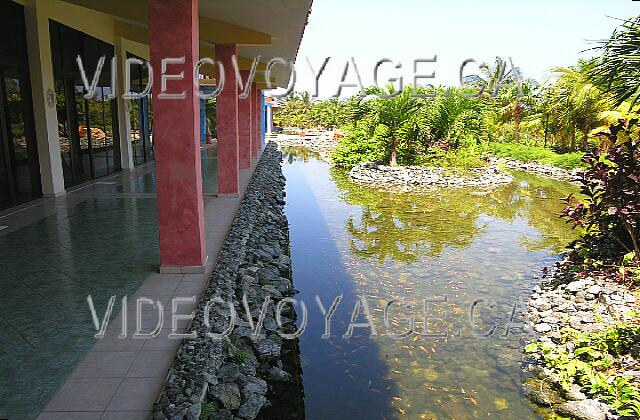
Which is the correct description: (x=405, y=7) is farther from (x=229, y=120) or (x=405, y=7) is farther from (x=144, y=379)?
(x=144, y=379)

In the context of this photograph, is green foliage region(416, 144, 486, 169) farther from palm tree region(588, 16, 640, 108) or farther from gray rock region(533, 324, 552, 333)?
palm tree region(588, 16, 640, 108)

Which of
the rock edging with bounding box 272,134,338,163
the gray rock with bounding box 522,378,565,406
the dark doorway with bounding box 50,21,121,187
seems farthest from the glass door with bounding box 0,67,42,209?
the rock edging with bounding box 272,134,338,163

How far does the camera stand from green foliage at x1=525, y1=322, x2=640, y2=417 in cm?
498

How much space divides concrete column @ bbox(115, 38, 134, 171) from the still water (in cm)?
522

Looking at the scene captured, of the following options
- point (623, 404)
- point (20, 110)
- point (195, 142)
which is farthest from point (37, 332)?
point (20, 110)

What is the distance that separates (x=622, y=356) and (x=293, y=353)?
3.75 meters

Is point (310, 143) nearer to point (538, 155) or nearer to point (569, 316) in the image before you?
point (538, 155)

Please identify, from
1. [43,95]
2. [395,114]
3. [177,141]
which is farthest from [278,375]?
[395,114]

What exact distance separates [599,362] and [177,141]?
538 centimetres

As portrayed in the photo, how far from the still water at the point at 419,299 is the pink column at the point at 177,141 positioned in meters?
2.04

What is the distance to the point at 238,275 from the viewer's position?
7.23 metres

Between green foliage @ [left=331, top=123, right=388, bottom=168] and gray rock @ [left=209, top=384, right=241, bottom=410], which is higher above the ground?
green foliage @ [left=331, top=123, right=388, bottom=168]

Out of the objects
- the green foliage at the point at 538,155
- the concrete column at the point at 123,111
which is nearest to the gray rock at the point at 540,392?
the concrete column at the point at 123,111

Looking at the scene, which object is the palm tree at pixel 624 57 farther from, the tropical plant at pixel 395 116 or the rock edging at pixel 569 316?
the tropical plant at pixel 395 116
